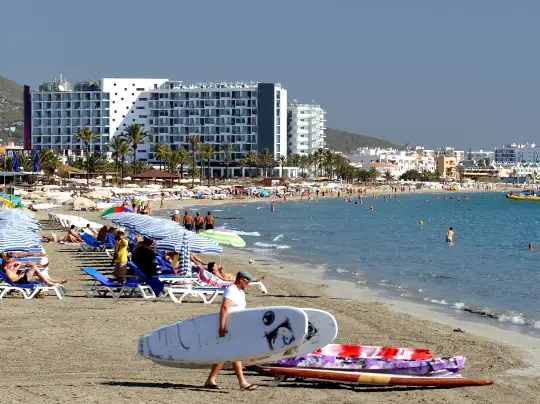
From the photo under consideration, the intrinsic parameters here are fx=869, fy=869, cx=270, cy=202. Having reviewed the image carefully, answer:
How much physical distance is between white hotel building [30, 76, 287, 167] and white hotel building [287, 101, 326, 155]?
13.7 meters

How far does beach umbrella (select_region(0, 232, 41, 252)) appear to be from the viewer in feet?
60.0

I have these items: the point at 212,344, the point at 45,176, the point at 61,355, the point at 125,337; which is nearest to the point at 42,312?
the point at 125,337

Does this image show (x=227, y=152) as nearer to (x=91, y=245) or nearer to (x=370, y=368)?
(x=91, y=245)

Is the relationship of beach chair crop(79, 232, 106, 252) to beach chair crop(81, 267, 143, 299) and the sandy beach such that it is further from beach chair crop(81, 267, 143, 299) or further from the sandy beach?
beach chair crop(81, 267, 143, 299)

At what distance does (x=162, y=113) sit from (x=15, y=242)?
134 metres

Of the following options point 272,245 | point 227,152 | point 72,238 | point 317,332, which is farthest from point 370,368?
point 227,152

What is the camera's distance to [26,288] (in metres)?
16.9

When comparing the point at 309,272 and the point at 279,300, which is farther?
the point at 309,272

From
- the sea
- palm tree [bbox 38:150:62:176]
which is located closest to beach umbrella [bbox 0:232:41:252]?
the sea

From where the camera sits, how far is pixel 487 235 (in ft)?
171

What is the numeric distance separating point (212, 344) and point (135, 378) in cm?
140

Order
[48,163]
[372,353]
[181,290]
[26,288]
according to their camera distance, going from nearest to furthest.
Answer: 1. [372,353]
2. [26,288]
3. [181,290]
4. [48,163]

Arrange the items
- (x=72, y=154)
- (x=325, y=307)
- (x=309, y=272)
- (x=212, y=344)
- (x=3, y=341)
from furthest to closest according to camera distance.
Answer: (x=72, y=154)
(x=309, y=272)
(x=325, y=307)
(x=3, y=341)
(x=212, y=344)

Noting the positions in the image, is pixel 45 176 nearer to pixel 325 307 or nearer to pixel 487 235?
pixel 487 235
